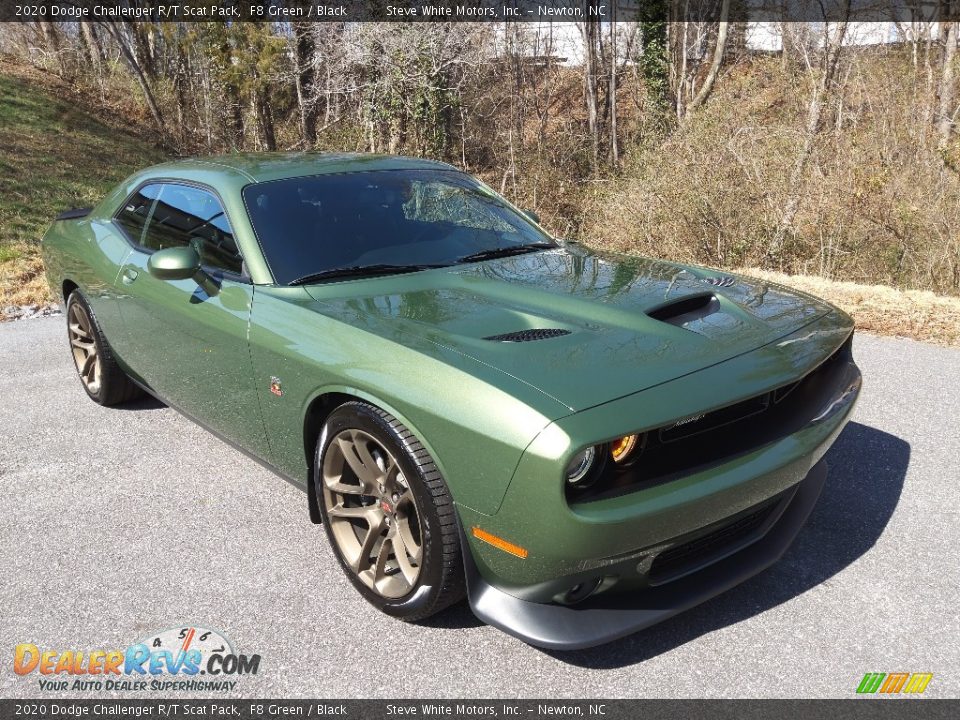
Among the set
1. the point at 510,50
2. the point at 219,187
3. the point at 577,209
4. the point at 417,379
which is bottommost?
the point at 577,209

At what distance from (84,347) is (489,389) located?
368 cm

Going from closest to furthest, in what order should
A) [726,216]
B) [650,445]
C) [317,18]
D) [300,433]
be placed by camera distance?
[650,445]
[300,433]
[726,216]
[317,18]

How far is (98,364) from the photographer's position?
4.68 metres

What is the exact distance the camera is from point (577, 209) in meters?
13.1

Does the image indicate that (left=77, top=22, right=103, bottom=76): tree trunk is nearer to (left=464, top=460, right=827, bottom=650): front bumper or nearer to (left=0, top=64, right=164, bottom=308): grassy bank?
(left=0, top=64, right=164, bottom=308): grassy bank

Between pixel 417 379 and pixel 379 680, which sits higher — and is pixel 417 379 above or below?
above

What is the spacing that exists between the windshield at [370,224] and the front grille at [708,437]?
1.43 meters

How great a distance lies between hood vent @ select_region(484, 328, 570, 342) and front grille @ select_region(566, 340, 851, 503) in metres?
0.48

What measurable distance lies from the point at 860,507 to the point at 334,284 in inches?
94.1

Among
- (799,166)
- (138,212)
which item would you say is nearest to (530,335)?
(138,212)

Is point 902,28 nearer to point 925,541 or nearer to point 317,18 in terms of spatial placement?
point 317,18

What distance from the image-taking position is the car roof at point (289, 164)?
12.3 ft

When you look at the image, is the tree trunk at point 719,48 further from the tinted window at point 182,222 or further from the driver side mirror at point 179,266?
the driver side mirror at point 179,266

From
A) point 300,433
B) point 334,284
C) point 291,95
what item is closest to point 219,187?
point 334,284
